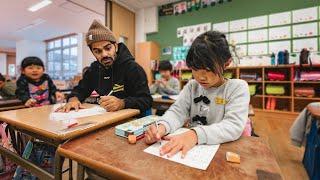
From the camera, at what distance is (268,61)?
3.96m

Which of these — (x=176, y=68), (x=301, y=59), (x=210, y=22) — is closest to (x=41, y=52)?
(x=176, y=68)

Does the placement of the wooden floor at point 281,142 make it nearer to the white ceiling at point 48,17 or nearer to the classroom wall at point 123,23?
the classroom wall at point 123,23

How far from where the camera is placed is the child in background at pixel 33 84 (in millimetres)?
1930

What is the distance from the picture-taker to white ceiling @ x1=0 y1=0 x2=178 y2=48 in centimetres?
493

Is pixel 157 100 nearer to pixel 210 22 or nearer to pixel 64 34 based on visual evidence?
pixel 210 22

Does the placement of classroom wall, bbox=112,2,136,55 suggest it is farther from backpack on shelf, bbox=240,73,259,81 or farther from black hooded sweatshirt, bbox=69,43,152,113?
black hooded sweatshirt, bbox=69,43,152,113

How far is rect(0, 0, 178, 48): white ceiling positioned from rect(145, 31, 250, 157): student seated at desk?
184 inches

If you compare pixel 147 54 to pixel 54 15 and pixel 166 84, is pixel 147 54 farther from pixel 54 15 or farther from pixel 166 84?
pixel 54 15

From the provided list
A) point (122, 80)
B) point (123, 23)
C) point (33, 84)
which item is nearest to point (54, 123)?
point (122, 80)

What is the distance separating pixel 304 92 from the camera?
3.48 meters

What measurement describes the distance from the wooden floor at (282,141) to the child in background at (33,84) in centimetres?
202

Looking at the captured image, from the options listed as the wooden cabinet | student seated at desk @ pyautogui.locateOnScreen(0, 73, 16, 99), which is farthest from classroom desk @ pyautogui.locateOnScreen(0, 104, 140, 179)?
the wooden cabinet

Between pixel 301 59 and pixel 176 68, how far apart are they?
250 cm

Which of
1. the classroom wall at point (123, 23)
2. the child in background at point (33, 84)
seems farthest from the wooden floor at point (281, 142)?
the classroom wall at point (123, 23)
